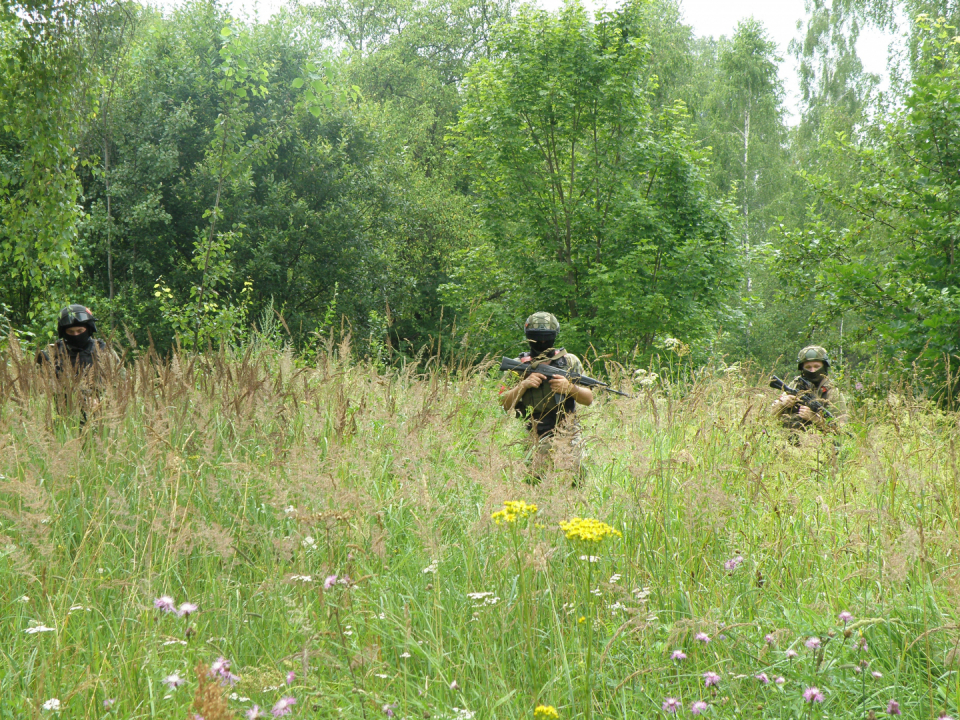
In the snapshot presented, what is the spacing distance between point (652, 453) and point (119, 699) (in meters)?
2.33

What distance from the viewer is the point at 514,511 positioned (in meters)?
2.55

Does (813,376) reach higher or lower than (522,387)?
lower

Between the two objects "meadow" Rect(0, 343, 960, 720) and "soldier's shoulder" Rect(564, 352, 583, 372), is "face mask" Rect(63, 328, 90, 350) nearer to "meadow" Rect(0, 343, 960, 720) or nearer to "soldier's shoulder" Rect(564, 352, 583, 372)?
"meadow" Rect(0, 343, 960, 720)

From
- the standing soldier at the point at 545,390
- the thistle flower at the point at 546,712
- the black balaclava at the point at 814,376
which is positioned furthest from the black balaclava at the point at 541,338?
the black balaclava at the point at 814,376

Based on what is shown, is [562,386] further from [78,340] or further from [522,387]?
[78,340]

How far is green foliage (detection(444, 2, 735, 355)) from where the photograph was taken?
14.3 m

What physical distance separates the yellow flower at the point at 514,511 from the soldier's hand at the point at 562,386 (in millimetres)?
2210

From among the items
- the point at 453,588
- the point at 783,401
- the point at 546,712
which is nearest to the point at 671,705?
the point at 546,712

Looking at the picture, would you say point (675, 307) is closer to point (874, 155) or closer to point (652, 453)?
point (874, 155)

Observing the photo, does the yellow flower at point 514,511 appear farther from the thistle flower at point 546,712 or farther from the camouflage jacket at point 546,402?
the camouflage jacket at point 546,402

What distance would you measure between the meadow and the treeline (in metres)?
1.63

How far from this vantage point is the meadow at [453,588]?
2279 mm

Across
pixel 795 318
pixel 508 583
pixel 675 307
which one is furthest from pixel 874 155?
Answer: pixel 795 318

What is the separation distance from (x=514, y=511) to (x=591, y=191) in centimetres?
1317
